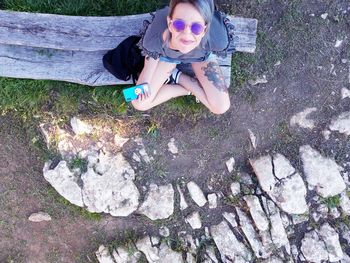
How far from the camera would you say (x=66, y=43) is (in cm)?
405

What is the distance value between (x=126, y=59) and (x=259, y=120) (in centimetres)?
149

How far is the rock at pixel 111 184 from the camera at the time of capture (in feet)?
14.7

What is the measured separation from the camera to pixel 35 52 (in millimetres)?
4203

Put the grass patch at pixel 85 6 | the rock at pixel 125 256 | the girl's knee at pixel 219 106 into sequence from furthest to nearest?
1. the rock at pixel 125 256
2. the grass patch at pixel 85 6
3. the girl's knee at pixel 219 106

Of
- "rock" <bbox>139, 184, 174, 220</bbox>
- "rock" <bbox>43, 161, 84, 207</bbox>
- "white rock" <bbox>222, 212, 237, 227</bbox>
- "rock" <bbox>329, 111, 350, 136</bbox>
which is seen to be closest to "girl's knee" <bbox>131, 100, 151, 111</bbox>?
"rock" <bbox>139, 184, 174, 220</bbox>

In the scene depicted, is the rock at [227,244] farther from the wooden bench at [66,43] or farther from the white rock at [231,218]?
the wooden bench at [66,43]

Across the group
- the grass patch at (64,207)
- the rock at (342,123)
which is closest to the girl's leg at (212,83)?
the rock at (342,123)

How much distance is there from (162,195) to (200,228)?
1.71 ft

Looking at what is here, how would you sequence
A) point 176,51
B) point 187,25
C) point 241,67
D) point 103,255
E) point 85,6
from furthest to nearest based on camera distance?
point 103,255 < point 241,67 < point 85,6 < point 176,51 < point 187,25

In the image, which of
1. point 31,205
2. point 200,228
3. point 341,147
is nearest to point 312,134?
point 341,147

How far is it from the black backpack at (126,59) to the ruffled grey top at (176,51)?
0.16 metres

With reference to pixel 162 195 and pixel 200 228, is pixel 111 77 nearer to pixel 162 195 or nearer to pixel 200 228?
pixel 162 195

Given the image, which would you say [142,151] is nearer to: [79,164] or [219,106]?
[79,164]

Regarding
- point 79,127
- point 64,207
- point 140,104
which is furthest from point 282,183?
point 64,207
